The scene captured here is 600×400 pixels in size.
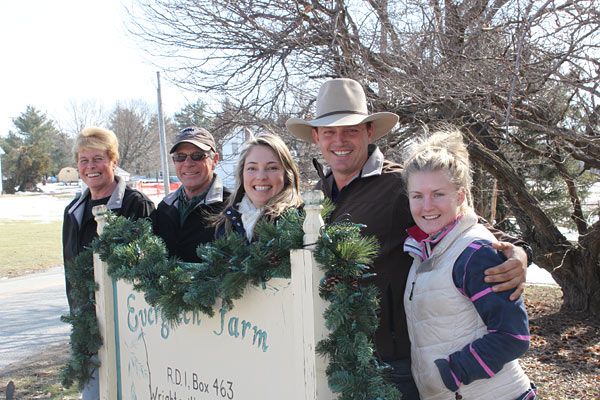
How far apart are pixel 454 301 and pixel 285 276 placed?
0.66 metres

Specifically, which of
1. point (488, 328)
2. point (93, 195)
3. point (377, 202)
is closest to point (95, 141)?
point (93, 195)

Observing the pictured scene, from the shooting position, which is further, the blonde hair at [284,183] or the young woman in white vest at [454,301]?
the blonde hair at [284,183]

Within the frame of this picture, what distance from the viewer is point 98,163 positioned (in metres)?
3.36

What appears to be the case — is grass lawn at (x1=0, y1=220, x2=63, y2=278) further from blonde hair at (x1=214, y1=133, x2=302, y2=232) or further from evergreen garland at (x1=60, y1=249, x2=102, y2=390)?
blonde hair at (x1=214, y1=133, x2=302, y2=232)

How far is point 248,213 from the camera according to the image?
2631mm

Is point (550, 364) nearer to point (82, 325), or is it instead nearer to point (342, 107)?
point (342, 107)

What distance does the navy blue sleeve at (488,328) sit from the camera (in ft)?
5.71

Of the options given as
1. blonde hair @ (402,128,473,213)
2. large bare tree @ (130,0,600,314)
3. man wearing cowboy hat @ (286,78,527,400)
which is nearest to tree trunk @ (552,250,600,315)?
large bare tree @ (130,0,600,314)

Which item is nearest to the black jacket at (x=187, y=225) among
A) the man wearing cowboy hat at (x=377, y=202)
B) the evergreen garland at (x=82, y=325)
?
the evergreen garland at (x=82, y=325)

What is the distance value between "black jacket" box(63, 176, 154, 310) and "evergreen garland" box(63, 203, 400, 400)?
0.92 metres

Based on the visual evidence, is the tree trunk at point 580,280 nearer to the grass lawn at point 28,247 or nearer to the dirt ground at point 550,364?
the dirt ground at point 550,364

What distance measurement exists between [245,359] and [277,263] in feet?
1.54

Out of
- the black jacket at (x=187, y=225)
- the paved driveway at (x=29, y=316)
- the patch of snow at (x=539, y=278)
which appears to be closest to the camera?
the black jacket at (x=187, y=225)

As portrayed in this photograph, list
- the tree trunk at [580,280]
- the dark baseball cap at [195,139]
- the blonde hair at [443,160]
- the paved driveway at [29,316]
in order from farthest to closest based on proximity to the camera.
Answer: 1. the tree trunk at [580,280]
2. the paved driveway at [29,316]
3. the dark baseball cap at [195,139]
4. the blonde hair at [443,160]
